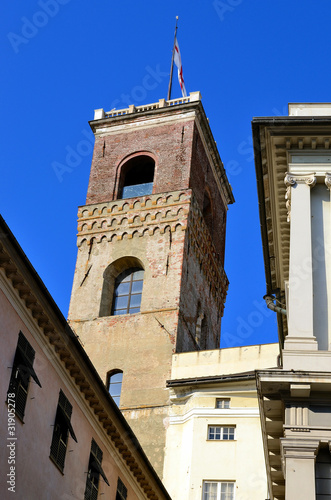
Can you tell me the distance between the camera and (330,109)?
54.3 feet

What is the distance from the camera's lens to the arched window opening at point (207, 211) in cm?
4220

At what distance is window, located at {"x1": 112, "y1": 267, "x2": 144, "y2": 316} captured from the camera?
3631 centimetres

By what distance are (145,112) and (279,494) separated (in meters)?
28.0

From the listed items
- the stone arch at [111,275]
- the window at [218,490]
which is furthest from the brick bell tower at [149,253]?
the window at [218,490]

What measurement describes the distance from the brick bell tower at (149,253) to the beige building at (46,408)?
9.74 m

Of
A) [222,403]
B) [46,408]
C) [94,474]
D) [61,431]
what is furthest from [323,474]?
[222,403]

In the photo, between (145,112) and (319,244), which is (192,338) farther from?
(319,244)

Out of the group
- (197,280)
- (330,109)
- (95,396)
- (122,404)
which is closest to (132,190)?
(197,280)

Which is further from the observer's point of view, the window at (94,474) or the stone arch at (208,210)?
the stone arch at (208,210)

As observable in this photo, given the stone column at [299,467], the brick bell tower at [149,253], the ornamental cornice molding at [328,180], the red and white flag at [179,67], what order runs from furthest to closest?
1. the red and white flag at [179,67]
2. the brick bell tower at [149,253]
3. the ornamental cornice molding at [328,180]
4. the stone column at [299,467]

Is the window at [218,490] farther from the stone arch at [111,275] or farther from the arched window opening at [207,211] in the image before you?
the arched window opening at [207,211]

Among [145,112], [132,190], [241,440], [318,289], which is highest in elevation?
[145,112]

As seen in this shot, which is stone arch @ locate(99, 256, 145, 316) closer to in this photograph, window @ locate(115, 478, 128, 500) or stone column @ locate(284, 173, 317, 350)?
window @ locate(115, 478, 128, 500)

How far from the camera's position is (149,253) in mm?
36906
